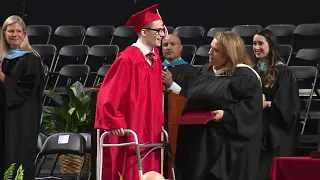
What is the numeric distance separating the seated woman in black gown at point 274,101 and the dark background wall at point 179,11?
396 cm

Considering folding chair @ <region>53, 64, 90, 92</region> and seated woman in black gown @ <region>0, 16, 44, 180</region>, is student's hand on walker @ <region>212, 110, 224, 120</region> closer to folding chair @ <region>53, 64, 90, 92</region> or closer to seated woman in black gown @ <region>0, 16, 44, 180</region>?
seated woman in black gown @ <region>0, 16, 44, 180</region>

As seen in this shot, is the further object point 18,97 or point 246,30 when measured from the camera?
point 246,30

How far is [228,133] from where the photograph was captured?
5.44 meters

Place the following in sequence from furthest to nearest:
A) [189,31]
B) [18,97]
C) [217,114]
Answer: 1. [189,31]
2. [18,97]
3. [217,114]

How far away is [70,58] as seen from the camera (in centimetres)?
1166

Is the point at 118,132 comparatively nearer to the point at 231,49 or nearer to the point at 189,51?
the point at 231,49

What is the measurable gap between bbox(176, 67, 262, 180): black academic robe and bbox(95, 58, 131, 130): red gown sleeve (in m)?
0.55

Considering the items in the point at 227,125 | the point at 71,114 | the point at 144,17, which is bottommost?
the point at 71,114

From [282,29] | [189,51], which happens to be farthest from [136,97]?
[282,29]

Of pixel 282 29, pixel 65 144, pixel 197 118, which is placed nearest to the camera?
pixel 197 118

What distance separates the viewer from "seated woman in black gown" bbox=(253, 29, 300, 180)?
6.72 meters

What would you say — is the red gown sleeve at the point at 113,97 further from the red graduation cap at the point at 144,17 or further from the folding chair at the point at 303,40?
the folding chair at the point at 303,40

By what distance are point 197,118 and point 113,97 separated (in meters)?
0.64

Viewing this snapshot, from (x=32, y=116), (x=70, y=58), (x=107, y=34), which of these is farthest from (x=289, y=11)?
(x=32, y=116)
